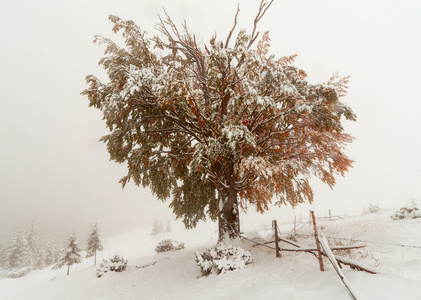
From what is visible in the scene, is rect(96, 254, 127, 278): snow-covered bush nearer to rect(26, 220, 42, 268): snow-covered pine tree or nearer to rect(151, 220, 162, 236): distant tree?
rect(26, 220, 42, 268): snow-covered pine tree

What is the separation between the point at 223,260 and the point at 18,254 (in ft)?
196

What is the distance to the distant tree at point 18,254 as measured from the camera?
44.4 meters

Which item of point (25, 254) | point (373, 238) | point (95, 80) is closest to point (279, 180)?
point (373, 238)

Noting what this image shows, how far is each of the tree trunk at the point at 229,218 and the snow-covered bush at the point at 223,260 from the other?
3.55 feet

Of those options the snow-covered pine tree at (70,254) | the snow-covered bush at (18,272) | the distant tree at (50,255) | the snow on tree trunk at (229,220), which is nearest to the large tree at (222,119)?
the snow on tree trunk at (229,220)

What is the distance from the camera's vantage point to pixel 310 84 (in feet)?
26.0

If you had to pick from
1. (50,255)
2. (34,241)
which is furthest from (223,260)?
(50,255)

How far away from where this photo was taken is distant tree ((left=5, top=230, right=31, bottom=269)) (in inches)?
1748

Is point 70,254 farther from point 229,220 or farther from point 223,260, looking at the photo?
point 223,260

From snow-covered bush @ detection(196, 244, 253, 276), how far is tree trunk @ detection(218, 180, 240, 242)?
1083 millimetres

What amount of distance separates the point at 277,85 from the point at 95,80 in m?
7.06

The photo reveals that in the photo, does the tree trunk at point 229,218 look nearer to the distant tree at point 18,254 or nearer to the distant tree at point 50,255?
the distant tree at point 18,254

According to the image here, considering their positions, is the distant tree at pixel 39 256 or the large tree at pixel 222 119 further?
the distant tree at pixel 39 256

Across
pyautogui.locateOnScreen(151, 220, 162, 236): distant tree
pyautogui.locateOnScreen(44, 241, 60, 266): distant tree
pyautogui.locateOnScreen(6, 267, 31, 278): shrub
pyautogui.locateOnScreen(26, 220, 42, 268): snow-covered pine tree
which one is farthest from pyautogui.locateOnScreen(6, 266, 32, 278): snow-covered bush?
pyautogui.locateOnScreen(151, 220, 162, 236): distant tree
